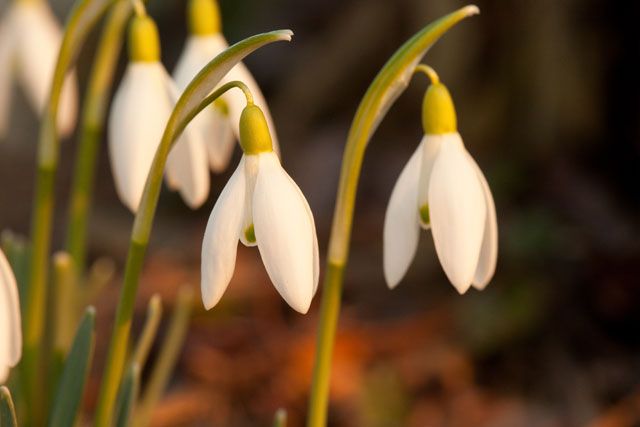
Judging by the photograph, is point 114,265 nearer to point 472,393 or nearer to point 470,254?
point 472,393

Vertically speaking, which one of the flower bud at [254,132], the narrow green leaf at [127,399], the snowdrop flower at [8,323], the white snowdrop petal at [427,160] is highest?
the flower bud at [254,132]

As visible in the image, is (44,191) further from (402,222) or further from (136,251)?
(402,222)

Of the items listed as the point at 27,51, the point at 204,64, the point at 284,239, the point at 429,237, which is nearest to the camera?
the point at 284,239

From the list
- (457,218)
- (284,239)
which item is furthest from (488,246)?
(284,239)

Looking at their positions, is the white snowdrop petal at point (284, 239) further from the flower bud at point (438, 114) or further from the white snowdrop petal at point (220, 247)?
the flower bud at point (438, 114)

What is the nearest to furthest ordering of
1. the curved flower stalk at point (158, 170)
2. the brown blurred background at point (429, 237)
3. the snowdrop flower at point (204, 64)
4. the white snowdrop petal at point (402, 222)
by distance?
the curved flower stalk at point (158, 170)
the white snowdrop petal at point (402, 222)
the snowdrop flower at point (204, 64)
the brown blurred background at point (429, 237)

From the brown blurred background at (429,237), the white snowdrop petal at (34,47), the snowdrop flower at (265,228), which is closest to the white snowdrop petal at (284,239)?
the snowdrop flower at (265,228)

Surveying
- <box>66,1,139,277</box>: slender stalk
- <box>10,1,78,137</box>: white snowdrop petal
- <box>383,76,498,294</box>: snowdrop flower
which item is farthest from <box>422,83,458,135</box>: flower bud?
<box>10,1,78,137</box>: white snowdrop petal
